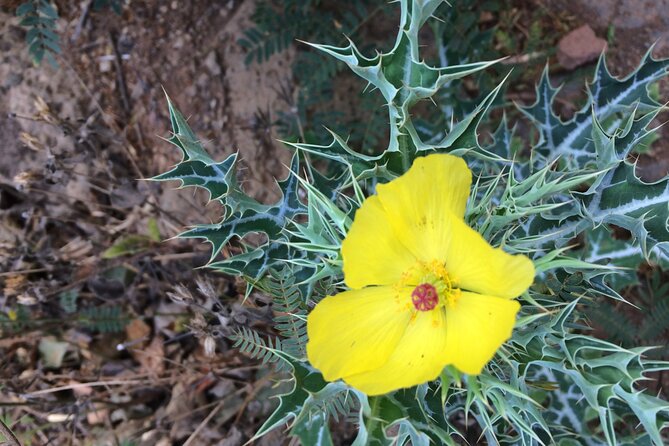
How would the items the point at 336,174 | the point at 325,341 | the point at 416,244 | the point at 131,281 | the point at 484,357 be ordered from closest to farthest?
1. the point at 484,357
2. the point at 325,341
3. the point at 416,244
4. the point at 336,174
5. the point at 131,281

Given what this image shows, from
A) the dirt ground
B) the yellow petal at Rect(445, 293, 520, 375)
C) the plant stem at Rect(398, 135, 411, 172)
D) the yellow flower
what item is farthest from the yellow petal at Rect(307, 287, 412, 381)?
the dirt ground

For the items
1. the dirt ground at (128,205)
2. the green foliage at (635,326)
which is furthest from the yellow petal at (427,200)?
the green foliage at (635,326)

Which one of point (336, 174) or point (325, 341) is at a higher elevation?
point (325, 341)

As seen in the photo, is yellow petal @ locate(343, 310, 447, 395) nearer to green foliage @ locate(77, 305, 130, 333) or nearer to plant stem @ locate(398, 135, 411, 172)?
plant stem @ locate(398, 135, 411, 172)

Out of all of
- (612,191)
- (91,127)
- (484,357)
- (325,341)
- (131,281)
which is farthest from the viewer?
(131,281)

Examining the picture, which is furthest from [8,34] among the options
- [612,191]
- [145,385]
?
[612,191]

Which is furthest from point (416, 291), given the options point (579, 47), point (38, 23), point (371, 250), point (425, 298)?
point (579, 47)

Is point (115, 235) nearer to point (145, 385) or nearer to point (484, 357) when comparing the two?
point (145, 385)
